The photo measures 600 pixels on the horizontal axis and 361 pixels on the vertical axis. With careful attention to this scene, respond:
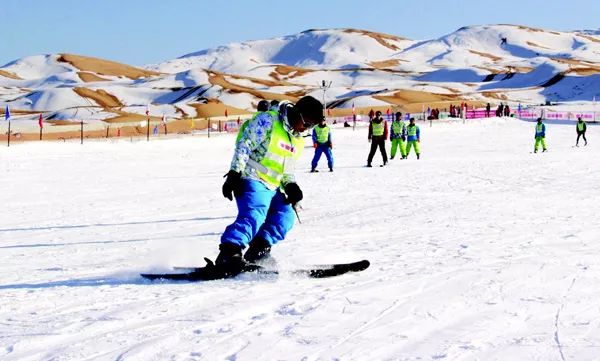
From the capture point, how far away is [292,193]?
5109 mm

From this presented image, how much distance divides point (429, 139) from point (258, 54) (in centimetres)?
12907

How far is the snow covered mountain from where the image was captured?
Result: 252 feet

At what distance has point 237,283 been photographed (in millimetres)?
4852

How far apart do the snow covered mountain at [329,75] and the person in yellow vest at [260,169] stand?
175 feet

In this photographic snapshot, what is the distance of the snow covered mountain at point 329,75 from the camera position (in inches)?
3022

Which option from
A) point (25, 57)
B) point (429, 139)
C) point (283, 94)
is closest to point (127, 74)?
point (25, 57)

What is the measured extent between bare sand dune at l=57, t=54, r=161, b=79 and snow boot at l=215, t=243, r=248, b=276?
114582mm

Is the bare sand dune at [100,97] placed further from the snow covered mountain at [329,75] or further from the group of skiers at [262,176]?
the group of skiers at [262,176]

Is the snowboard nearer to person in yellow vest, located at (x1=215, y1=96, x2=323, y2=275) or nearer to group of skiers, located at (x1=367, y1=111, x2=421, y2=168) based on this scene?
person in yellow vest, located at (x1=215, y1=96, x2=323, y2=275)

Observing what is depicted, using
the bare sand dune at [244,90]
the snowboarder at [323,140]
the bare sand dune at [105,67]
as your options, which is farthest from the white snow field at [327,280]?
the bare sand dune at [105,67]

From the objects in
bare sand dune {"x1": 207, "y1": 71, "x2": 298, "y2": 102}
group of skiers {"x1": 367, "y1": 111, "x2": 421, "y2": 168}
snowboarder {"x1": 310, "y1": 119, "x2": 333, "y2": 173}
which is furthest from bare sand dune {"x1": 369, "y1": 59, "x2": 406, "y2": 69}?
snowboarder {"x1": 310, "y1": 119, "x2": 333, "y2": 173}

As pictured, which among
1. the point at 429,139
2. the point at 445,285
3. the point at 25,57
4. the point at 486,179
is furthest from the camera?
the point at 25,57

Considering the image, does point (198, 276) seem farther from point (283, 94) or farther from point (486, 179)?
point (283, 94)

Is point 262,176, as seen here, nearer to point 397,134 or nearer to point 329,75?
point 397,134
